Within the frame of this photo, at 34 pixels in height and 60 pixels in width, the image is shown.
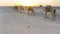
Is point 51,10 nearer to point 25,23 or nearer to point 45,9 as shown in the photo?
point 45,9

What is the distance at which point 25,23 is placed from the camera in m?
0.80

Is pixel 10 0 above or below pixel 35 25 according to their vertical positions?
above

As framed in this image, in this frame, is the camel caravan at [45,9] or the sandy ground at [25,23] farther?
the camel caravan at [45,9]

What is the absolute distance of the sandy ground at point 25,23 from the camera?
722 millimetres

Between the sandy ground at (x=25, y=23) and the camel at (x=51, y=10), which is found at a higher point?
the camel at (x=51, y=10)

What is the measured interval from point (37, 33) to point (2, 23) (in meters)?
0.23

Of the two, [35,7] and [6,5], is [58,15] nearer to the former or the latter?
[35,7]

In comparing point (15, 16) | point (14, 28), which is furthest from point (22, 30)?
point (15, 16)

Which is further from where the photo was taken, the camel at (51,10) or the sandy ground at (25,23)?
the camel at (51,10)

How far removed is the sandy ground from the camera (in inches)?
28.4

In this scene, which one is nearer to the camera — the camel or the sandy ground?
the sandy ground

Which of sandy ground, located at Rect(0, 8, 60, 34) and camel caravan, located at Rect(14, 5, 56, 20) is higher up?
camel caravan, located at Rect(14, 5, 56, 20)

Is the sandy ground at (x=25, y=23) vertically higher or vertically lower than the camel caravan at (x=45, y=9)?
lower

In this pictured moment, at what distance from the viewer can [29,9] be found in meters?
0.89
